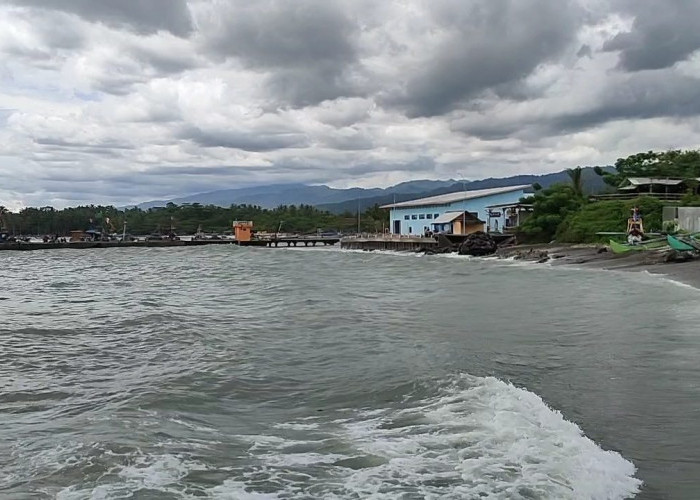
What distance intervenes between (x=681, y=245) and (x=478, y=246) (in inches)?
842

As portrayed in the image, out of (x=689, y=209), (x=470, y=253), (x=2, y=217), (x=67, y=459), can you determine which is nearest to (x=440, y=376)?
(x=67, y=459)

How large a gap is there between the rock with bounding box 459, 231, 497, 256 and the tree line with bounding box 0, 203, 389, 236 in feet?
219

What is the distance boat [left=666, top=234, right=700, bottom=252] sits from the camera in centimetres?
3070

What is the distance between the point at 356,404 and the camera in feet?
25.4

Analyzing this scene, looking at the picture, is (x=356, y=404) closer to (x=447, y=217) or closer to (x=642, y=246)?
(x=642, y=246)

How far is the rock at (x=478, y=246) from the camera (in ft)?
169

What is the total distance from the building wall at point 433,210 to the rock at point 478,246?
55.7ft

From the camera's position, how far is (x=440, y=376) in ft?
29.6

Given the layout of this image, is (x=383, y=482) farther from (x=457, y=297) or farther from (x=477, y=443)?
(x=457, y=297)

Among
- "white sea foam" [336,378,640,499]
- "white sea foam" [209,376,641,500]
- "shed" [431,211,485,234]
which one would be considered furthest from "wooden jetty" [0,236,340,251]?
"white sea foam" [209,376,641,500]

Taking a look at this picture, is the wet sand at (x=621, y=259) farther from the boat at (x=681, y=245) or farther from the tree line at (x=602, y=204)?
the tree line at (x=602, y=204)

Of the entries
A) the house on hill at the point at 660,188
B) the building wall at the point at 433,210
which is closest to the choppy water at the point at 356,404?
the house on hill at the point at 660,188

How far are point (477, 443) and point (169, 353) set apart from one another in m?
7.05

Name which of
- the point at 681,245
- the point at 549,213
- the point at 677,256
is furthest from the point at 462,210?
the point at 677,256
